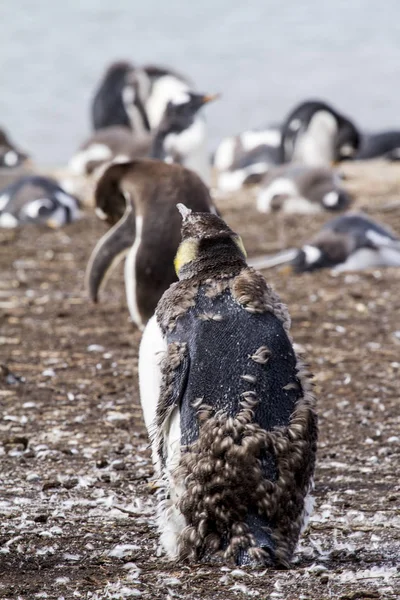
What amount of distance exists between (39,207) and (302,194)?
2767 mm

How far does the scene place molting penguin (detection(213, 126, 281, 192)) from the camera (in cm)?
1305

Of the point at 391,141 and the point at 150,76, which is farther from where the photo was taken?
the point at 391,141

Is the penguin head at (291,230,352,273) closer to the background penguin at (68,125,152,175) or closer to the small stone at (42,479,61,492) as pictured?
the small stone at (42,479,61,492)

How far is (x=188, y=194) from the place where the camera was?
5.70 m

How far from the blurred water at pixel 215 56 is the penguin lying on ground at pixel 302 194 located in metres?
9.31

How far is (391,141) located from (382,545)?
13405 millimetres

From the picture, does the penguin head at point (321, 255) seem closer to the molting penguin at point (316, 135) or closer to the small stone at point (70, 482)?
the small stone at point (70, 482)


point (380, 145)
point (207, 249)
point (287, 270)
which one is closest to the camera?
point (207, 249)

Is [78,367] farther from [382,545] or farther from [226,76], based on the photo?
[226,76]

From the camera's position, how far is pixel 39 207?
33.1ft

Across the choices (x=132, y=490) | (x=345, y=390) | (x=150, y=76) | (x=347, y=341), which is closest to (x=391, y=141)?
(x=150, y=76)

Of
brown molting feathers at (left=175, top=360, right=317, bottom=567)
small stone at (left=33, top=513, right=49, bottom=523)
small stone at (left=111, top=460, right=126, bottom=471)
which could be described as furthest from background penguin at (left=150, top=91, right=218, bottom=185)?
brown molting feathers at (left=175, top=360, right=317, bottom=567)

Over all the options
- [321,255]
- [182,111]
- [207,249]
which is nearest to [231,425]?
[207,249]

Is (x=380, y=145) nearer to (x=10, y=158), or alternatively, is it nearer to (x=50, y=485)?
(x=10, y=158)
